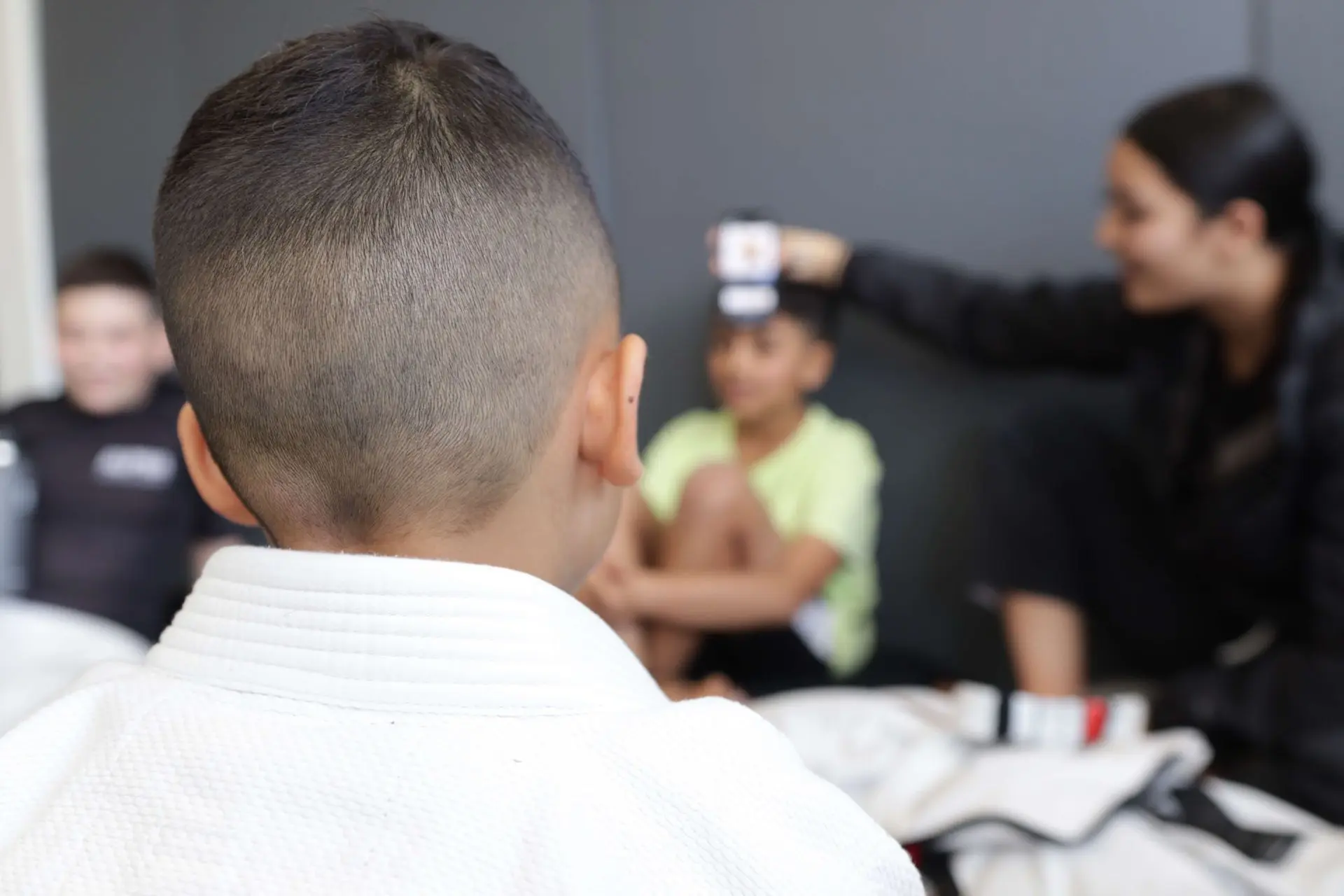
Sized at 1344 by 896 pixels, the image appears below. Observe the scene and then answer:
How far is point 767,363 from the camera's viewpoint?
1694 mm

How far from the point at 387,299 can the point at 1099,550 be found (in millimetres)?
1216

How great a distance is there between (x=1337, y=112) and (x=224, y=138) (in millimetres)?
1430

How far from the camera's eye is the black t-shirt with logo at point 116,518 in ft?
5.72

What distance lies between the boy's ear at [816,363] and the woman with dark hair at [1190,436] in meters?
0.09

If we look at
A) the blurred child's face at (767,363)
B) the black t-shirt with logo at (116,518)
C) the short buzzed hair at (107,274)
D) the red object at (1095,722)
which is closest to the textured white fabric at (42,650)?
the black t-shirt with logo at (116,518)

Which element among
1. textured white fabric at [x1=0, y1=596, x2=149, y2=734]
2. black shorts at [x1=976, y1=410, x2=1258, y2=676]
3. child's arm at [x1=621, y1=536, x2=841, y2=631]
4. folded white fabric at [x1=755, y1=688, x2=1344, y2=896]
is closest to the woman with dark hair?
black shorts at [x1=976, y1=410, x2=1258, y2=676]

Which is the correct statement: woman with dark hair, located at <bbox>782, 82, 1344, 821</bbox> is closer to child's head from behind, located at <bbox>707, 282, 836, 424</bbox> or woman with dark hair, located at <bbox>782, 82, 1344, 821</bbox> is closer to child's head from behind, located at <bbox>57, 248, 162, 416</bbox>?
child's head from behind, located at <bbox>707, 282, 836, 424</bbox>

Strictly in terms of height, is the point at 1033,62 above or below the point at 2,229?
above

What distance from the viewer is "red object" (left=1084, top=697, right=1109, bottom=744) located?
1.26 metres

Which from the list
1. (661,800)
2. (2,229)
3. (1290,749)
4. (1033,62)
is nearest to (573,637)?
(661,800)

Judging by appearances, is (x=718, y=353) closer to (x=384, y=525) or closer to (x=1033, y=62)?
(x=1033, y=62)

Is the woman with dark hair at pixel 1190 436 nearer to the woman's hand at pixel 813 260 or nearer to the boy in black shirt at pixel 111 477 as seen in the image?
the woman's hand at pixel 813 260

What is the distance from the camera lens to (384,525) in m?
Result: 0.56

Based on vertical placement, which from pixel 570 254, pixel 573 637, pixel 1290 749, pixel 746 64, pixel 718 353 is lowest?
pixel 1290 749
